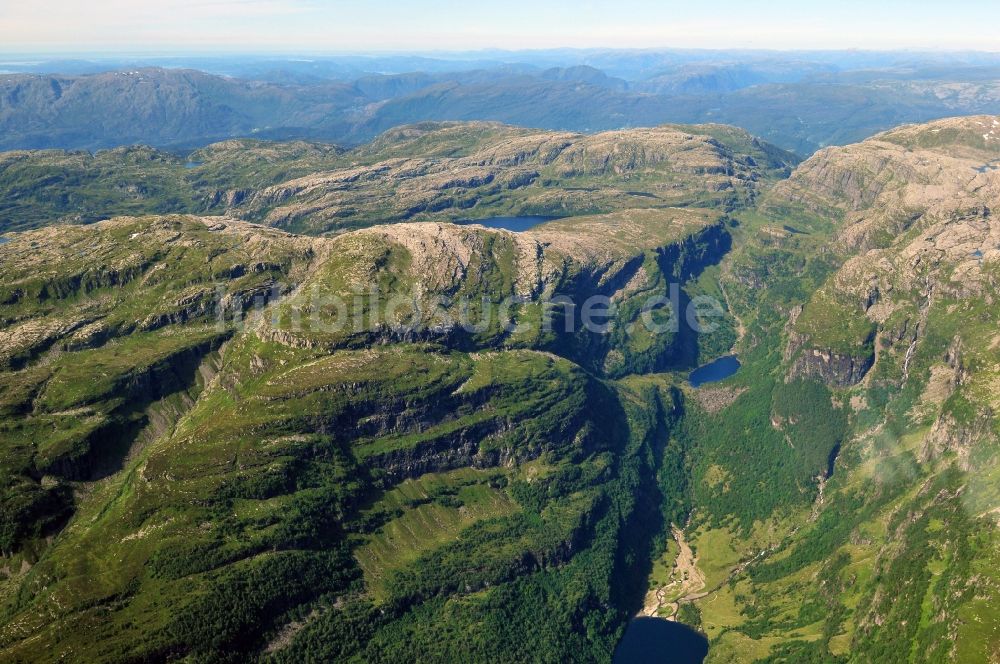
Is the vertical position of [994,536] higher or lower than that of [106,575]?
higher

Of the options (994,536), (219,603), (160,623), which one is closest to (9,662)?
(160,623)

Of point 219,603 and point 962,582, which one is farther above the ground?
point 962,582

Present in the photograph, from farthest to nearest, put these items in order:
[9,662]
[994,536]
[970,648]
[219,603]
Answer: [219,603] → [994,536] → [9,662] → [970,648]

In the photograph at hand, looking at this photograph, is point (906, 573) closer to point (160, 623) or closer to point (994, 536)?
point (994, 536)

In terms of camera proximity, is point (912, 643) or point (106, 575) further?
point (106, 575)

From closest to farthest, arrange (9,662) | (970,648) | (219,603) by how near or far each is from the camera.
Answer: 1. (970,648)
2. (9,662)
3. (219,603)

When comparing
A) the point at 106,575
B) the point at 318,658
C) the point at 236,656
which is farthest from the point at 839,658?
the point at 106,575

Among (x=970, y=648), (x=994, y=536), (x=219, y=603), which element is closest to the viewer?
(x=970, y=648)

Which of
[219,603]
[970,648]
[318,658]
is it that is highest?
[970,648]

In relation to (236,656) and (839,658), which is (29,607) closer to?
(236,656)
